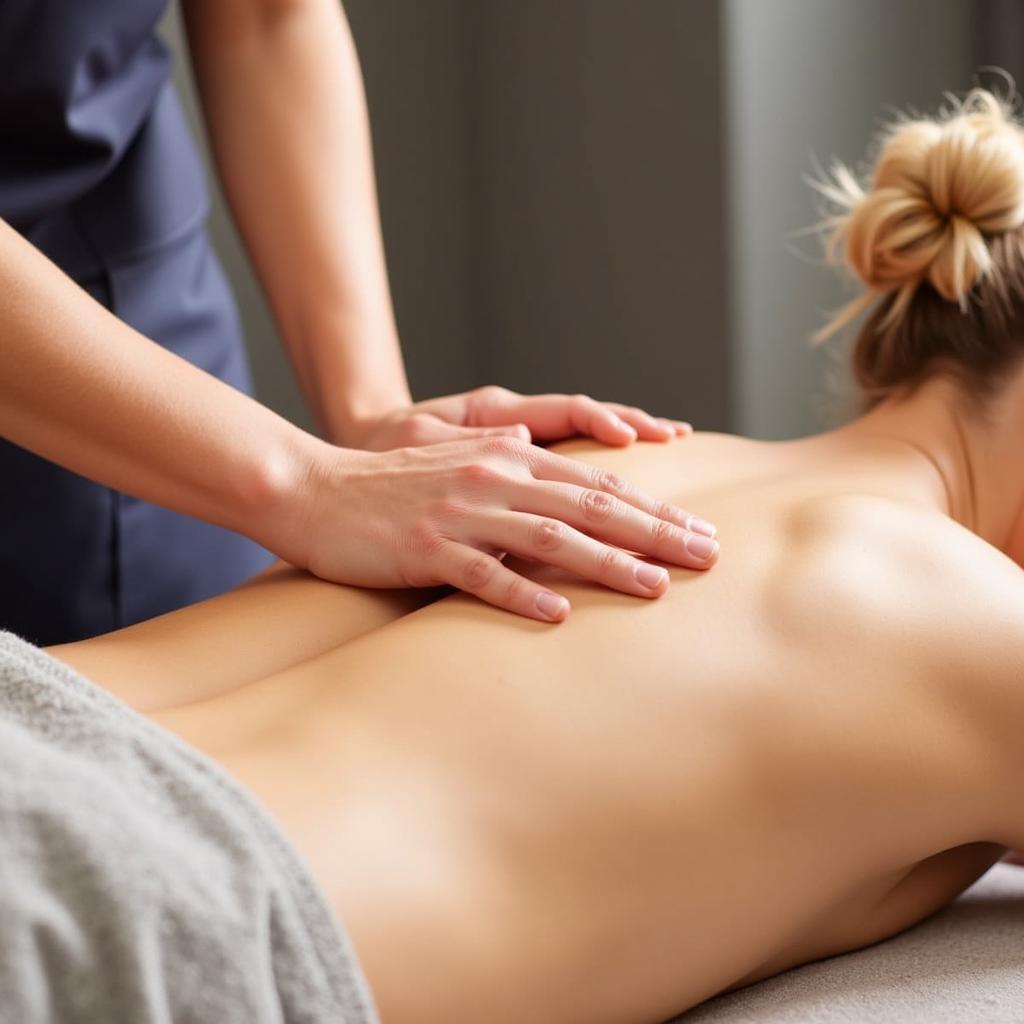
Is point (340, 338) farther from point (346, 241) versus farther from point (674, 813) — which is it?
point (674, 813)

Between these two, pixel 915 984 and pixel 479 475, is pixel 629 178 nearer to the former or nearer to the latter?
pixel 479 475

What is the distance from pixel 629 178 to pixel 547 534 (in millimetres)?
1725

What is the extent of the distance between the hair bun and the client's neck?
119 mm

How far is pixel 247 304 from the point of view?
9.21 ft

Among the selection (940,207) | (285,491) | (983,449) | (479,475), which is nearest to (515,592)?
(479,475)

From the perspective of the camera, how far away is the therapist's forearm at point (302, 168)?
161 centimetres

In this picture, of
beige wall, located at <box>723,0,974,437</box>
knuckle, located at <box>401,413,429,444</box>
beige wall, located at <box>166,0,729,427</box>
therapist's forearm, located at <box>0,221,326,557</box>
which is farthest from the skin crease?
beige wall, located at <box>166,0,729,427</box>

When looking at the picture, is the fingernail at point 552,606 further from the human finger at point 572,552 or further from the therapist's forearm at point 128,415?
the therapist's forearm at point 128,415

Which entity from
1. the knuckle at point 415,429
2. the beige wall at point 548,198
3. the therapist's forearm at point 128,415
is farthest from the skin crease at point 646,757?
the beige wall at point 548,198

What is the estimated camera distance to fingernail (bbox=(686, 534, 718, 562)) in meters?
1.10

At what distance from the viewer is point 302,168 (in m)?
1.65

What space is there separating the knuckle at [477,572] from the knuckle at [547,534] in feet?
0.13

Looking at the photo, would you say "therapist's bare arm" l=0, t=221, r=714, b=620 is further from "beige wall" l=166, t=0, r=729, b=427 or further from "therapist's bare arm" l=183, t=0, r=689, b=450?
"beige wall" l=166, t=0, r=729, b=427

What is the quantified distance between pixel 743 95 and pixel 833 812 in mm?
1711
